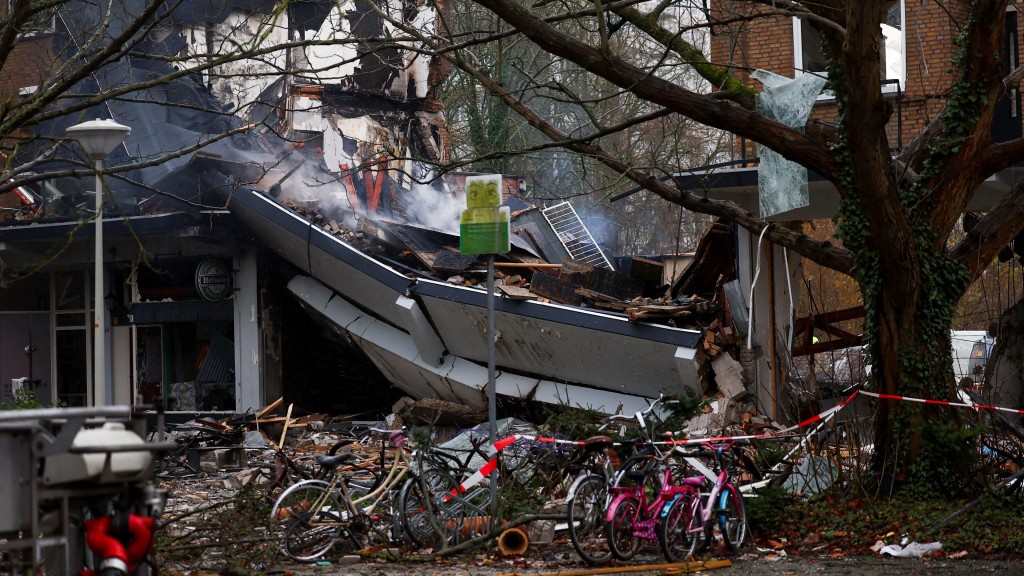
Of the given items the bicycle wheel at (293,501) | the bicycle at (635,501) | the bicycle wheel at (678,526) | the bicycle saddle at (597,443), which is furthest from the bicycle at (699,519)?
the bicycle wheel at (293,501)

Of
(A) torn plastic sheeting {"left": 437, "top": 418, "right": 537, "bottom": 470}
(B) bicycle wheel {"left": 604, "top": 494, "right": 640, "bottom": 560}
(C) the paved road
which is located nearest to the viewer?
(C) the paved road

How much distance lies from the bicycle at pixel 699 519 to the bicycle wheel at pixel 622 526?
0.72ft

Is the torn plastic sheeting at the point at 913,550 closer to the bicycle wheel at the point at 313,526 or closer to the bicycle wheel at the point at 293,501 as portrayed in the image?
the bicycle wheel at the point at 313,526

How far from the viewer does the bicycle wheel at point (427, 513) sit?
9648mm

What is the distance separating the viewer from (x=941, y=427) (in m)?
A: 10.2

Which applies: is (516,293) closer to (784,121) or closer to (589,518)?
(784,121)

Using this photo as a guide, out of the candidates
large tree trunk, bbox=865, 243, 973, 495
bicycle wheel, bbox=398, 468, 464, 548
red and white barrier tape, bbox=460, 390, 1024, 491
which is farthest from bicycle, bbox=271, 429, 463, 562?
large tree trunk, bbox=865, 243, 973, 495

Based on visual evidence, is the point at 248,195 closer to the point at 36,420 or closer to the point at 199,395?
the point at 199,395

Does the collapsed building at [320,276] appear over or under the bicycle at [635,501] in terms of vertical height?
over

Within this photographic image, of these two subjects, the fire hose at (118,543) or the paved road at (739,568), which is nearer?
the fire hose at (118,543)

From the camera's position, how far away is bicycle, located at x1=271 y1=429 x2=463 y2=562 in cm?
942

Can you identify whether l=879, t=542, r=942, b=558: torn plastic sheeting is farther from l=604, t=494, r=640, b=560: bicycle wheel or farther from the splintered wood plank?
the splintered wood plank

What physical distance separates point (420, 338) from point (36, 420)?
14.7 meters

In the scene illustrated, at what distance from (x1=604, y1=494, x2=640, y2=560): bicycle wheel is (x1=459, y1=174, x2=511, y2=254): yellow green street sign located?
251 centimetres
